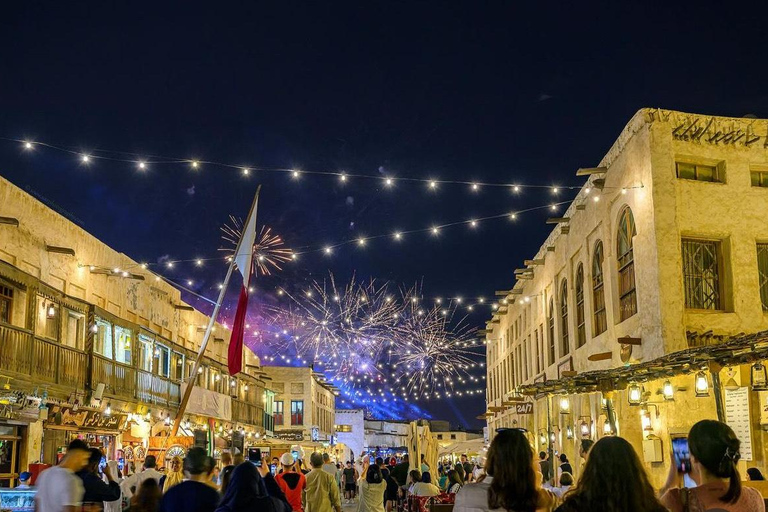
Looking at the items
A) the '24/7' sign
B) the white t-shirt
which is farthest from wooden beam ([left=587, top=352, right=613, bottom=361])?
the white t-shirt

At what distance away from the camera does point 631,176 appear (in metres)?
18.6

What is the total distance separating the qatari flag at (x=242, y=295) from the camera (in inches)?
780

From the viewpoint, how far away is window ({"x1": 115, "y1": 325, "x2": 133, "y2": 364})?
22.8 meters

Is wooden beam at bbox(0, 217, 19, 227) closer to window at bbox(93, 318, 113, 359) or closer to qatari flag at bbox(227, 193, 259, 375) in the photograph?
window at bbox(93, 318, 113, 359)

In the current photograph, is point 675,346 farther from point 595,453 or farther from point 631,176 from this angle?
point 595,453

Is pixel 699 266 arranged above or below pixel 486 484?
above

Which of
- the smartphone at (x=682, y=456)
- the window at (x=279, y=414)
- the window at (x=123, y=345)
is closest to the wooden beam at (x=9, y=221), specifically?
the window at (x=123, y=345)

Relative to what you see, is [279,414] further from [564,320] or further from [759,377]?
[759,377]

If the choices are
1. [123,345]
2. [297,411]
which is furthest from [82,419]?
[297,411]

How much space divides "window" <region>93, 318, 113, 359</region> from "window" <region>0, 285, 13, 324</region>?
12.0 feet

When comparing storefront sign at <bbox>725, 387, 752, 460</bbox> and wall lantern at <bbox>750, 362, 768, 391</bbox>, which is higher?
wall lantern at <bbox>750, 362, 768, 391</bbox>

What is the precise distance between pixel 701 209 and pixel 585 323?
669cm

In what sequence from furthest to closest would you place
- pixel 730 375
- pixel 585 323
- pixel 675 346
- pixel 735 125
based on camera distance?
pixel 585 323 → pixel 735 125 → pixel 675 346 → pixel 730 375

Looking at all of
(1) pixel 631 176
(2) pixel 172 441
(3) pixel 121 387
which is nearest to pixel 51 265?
(3) pixel 121 387
